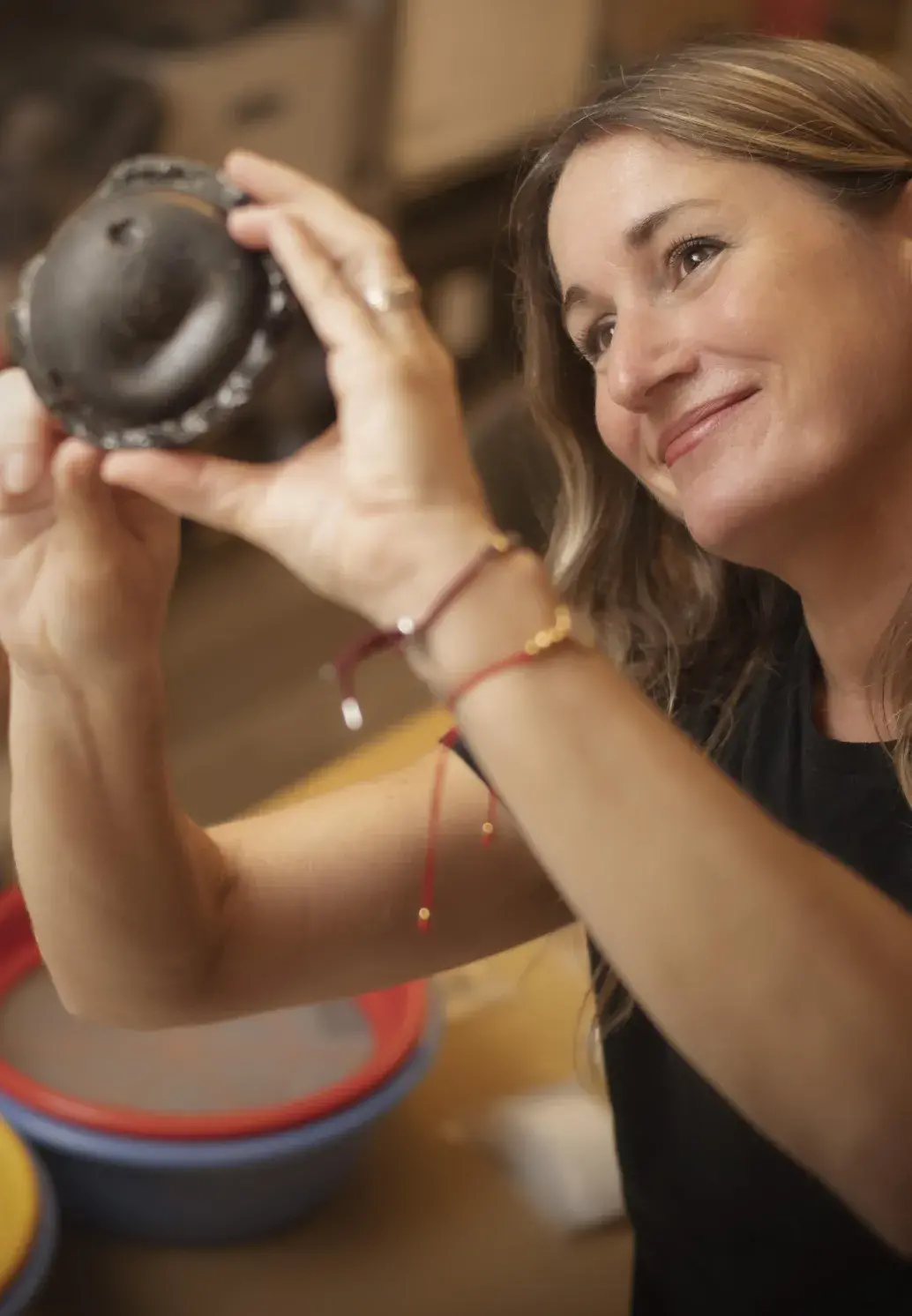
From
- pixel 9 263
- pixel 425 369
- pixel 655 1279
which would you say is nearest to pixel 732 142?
pixel 425 369

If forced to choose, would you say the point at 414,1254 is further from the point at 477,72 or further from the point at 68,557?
the point at 477,72

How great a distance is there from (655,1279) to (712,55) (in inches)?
30.8

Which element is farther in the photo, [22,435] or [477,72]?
[477,72]

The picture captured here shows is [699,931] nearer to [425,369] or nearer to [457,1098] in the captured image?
[425,369]

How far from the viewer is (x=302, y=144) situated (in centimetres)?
172

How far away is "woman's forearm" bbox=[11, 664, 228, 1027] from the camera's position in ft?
2.39

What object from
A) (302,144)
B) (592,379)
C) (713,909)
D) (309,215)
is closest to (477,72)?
(302,144)

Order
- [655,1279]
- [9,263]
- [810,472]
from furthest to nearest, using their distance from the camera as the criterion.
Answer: [9,263] → [655,1279] → [810,472]

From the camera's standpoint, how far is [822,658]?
846 mm

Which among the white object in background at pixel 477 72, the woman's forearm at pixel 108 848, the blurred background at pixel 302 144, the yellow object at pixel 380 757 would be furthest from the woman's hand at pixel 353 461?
the white object in background at pixel 477 72

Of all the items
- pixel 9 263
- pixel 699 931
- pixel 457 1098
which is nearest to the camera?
pixel 699 931

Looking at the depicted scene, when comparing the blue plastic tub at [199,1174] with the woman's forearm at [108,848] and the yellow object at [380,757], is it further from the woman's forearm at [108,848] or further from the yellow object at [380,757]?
the yellow object at [380,757]

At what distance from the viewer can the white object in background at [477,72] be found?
1.86 metres

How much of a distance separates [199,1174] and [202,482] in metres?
0.52
